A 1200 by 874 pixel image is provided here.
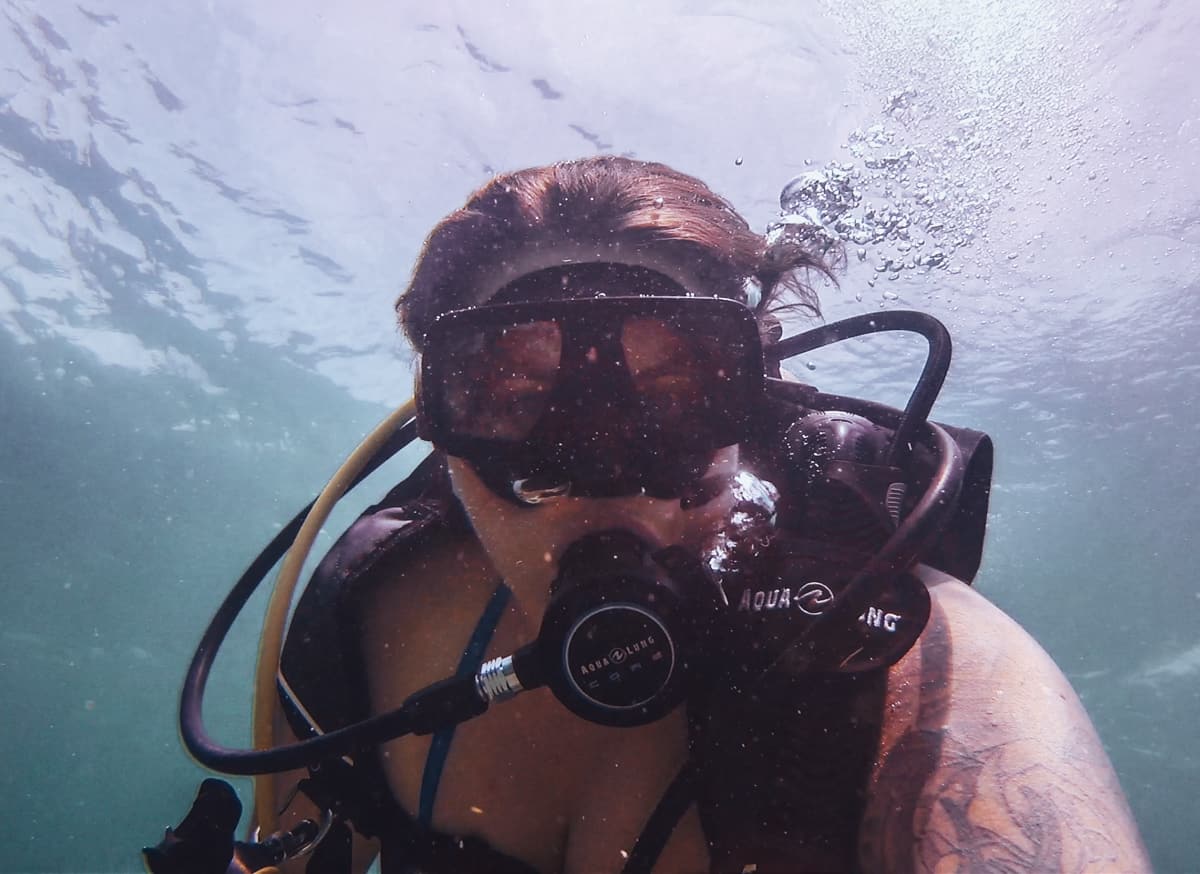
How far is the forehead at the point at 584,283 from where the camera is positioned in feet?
8.52

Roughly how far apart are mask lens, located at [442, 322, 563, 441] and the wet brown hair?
267mm

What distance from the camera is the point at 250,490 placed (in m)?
32.7

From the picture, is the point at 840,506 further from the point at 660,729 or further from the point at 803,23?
the point at 803,23

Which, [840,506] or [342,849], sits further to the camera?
[342,849]

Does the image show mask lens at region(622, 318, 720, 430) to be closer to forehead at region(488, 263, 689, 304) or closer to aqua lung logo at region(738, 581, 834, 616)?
forehead at region(488, 263, 689, 304)

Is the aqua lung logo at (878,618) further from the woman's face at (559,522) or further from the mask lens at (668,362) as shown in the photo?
the mask lens at (668,362)

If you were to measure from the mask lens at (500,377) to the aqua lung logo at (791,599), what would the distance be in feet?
3.25

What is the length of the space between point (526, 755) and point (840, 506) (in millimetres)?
1780

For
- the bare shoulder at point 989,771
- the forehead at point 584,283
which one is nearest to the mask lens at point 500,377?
the forehead at point 584,283

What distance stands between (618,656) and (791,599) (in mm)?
511

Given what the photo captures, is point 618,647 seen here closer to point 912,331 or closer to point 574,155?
point 912,331

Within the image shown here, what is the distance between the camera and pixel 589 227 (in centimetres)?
263

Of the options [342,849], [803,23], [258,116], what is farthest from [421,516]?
[258,116]

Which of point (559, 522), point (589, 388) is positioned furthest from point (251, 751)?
point (589, 388)
